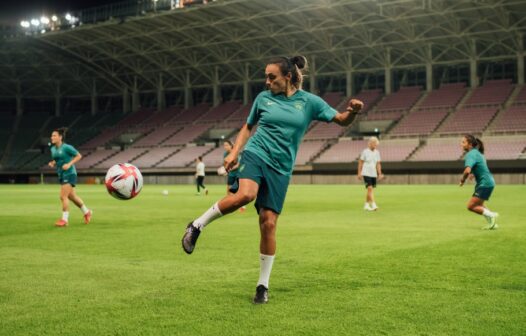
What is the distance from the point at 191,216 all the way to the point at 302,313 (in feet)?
41.7

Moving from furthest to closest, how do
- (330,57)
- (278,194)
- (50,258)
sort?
1. (330,57)
2. (50,258)
3. (278,194)

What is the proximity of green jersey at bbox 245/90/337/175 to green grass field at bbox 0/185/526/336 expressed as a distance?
4.45 feet

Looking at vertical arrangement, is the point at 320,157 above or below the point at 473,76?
below

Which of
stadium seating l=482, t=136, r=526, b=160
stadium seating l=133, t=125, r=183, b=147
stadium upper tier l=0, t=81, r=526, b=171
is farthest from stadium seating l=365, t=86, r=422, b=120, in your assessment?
stadium seating l=133, t=125, r=183, b=147

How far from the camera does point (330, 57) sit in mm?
64625

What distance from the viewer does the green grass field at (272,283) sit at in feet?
16.5

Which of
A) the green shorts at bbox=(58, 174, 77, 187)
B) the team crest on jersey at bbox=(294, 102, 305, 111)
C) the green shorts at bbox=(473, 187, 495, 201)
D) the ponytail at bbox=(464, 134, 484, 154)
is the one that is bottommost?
the green shorts at bbox=(473, 187, 495, 201)

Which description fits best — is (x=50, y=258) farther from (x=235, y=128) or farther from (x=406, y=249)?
(x=235, y=128)

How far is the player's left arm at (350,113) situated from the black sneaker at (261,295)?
5.98 ft

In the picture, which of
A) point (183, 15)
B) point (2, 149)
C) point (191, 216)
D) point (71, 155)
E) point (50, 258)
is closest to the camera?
point (50, 258)

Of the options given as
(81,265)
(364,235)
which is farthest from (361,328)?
(364,235)

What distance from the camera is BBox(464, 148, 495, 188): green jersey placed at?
13.2 metres

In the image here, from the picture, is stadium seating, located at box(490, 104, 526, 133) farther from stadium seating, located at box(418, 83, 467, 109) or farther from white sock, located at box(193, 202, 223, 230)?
white sock, located at box(193, 202, 223, 230)

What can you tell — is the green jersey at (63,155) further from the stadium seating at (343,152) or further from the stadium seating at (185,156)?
the stadium seating at (185,156)
